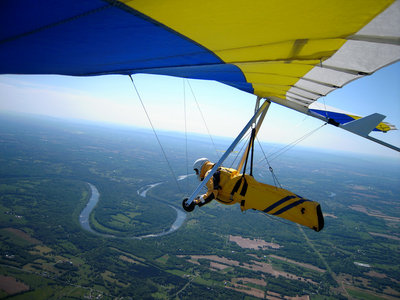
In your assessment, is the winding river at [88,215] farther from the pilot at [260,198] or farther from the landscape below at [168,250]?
the pilot at [260,198]

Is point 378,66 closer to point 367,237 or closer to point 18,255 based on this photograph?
point 18,255

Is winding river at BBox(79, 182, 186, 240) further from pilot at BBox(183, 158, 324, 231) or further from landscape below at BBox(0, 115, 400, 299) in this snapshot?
pilot at BBox(183, 158, 324, 231)

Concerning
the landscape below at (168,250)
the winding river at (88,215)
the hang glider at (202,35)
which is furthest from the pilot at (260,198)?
the winding river at (88,215)

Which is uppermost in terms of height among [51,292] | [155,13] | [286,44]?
[286,44]

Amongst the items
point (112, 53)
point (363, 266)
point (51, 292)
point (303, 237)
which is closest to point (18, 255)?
point (51, 292)

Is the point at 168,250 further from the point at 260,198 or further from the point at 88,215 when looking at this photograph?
the point at 260,198

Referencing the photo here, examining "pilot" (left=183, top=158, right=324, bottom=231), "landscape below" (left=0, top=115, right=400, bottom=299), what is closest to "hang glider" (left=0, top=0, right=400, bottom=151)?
"pilot" (left=183, top=158, right=324, bottom=231)
